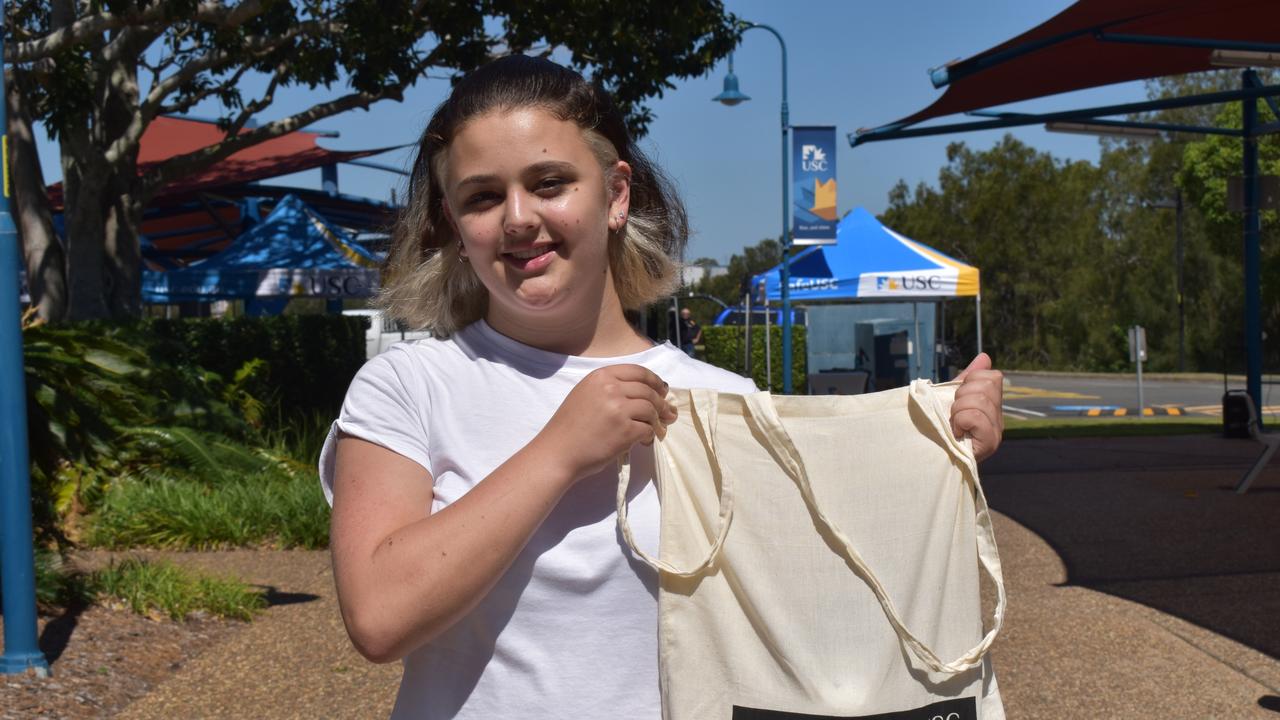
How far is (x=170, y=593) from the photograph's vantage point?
6.04 m

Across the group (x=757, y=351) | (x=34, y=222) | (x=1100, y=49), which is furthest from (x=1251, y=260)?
(x=34, y=222)

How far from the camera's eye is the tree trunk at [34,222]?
11.3 m

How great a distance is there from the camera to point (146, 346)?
986 cm

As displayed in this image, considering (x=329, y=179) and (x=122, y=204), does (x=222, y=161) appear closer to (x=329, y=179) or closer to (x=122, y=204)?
(x=329, y=179)

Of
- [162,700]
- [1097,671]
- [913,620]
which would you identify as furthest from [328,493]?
[1097,671]

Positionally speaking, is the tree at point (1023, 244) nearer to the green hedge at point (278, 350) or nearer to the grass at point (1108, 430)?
the grass at point (1108, 430)

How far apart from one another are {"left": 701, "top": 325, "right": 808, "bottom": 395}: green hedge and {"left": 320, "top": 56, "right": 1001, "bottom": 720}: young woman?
20498mm

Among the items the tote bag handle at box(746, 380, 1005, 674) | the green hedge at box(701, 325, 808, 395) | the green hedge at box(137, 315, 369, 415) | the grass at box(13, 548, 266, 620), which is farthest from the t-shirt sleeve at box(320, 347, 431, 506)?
the green hedge at box(701, 325, 808, 395)

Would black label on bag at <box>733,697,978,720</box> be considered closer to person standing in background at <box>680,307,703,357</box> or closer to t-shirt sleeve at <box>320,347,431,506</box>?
t-shirt sleeve at <box>320,347,431,506</box>

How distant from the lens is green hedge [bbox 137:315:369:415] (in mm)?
11523

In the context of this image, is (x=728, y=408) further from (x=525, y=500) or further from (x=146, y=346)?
(x=146, y=346)

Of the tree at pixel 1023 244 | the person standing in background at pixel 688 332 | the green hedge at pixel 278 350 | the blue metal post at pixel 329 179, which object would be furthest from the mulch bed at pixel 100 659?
the tree at pixel 1023 244

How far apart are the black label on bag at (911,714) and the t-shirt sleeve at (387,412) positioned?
0.54 m

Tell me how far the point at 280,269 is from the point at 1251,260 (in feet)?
39.4
